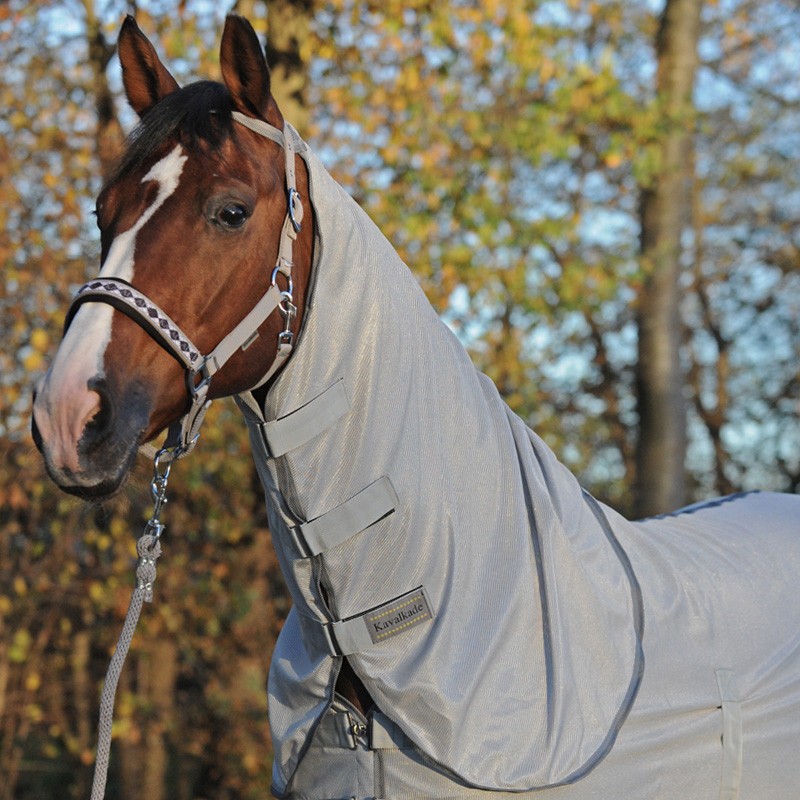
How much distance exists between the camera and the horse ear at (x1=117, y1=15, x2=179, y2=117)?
75.9 inches

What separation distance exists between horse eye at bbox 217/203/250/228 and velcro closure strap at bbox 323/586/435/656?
2.53 feet

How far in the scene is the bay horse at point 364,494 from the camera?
1.65m

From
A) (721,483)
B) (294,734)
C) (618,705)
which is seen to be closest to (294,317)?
(294,734)

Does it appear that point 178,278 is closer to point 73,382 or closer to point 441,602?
point 73,382

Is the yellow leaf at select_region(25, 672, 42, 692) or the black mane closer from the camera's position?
the black mane

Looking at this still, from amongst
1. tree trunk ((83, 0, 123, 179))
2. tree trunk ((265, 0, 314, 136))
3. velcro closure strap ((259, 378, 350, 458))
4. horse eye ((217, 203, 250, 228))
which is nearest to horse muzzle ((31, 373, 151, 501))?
velcro closure strap ((259, 378, 350, 458))

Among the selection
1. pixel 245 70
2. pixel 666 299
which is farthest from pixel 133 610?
pixel 666 299

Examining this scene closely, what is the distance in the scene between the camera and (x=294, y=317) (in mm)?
1747

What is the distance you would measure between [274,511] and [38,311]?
10.8 feet

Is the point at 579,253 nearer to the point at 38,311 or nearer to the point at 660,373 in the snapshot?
the point at 660,373

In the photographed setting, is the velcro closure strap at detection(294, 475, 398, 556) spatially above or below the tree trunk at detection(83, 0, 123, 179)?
below

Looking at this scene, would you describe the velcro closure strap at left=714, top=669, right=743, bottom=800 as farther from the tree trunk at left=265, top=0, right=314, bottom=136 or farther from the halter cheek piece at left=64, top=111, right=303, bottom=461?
the tree trunk at left=265, top=0, right=314, bottom=136

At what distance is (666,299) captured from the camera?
6652mm

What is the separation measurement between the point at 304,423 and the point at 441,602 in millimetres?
433
